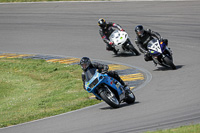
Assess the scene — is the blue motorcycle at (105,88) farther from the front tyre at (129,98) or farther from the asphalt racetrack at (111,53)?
the asphalt racetrack at (111,53)

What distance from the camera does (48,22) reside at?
1260 inches

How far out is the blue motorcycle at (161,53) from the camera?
17.7 metres

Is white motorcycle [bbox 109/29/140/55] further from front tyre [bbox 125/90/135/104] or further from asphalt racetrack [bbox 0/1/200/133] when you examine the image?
front tyre [bbox 125/90/135/104]

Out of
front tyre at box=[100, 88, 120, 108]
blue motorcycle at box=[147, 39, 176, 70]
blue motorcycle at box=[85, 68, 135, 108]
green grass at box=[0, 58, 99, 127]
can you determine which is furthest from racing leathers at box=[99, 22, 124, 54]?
front tyre at box=[100, 88, 120, 108]

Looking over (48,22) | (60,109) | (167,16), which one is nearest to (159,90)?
(60,109)

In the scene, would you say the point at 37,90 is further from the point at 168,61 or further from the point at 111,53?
the point at 111,53

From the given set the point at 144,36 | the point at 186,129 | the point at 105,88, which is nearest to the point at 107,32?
the point at 144,36

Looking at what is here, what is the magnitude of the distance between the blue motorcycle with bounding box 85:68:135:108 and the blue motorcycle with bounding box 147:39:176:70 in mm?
5051

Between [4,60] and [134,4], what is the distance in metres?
12.5

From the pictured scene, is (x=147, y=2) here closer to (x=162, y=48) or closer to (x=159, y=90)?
(x=162, y=48)

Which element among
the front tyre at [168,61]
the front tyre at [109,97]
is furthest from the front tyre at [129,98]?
the front tyre at [168,61]

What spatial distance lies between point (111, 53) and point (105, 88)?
11023mm

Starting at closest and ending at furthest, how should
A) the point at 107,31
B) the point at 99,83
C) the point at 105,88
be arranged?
1. the point at 99,83
2. the point at 105,88
3. the point at 107,31

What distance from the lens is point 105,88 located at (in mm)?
12562
